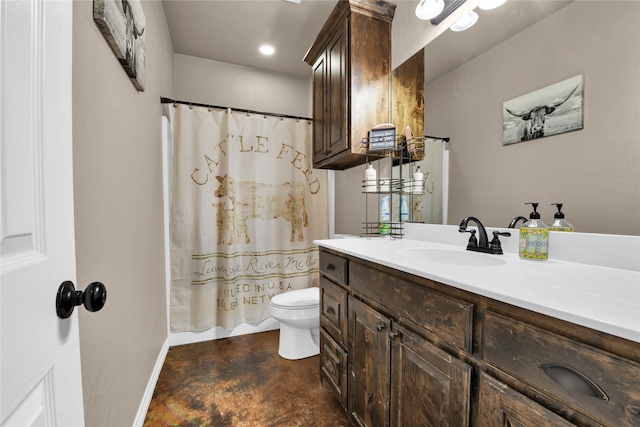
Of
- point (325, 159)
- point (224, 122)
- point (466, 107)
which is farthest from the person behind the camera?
point (224, 122)

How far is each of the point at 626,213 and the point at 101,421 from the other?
72.2 inches

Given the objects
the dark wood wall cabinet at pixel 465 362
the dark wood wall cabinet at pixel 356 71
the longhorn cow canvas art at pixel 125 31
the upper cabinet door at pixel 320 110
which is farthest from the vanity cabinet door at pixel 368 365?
the longhorn cow canvas art at pixel 125 31

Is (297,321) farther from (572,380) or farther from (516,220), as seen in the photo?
(572,380)

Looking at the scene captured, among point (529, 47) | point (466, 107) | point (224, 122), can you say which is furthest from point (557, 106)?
point (224, 122)

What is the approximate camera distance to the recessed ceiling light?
2391 mm

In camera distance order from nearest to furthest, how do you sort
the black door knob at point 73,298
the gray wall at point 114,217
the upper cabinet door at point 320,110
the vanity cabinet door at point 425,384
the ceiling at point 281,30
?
the black door knob at point 73,298, the vanity cabinet door at point 425,384, the gray wall at point 114,217, the ceiling at point 281,30, the upper cabinet door at point 320,110

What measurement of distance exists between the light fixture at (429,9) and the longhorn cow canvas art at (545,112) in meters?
0.76

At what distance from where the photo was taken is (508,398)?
1.99 ft

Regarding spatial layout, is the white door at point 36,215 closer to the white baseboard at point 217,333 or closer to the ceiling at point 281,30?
the ceiling at point 281,30

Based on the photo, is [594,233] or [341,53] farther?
[341,53]

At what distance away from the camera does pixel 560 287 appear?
674 millimetres

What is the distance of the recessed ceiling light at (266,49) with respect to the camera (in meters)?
2.39

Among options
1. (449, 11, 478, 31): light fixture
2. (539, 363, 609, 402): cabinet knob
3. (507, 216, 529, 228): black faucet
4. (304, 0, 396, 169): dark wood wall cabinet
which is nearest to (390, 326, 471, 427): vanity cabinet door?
(539, 363, 609, 402): cabinet knob

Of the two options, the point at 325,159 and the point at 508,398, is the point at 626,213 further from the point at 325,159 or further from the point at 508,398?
the point at 325,159
